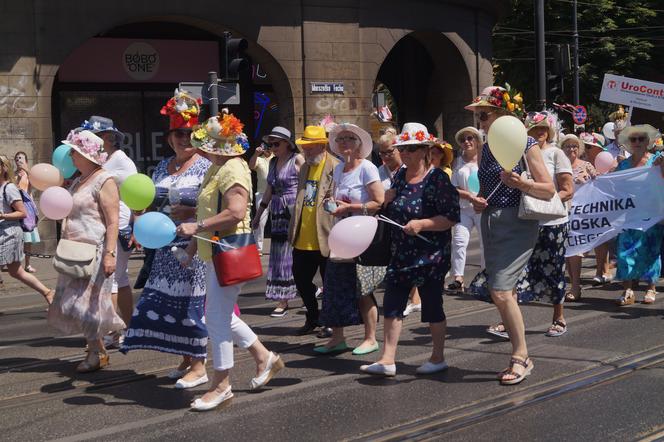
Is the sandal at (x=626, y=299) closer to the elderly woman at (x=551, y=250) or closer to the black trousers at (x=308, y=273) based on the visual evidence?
the elderly woman at (x=551, y=250)

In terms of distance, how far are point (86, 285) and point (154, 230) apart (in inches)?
51.5

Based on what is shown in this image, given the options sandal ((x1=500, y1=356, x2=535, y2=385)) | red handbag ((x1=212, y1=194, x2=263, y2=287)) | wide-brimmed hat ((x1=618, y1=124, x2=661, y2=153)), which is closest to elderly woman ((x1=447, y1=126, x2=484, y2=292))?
wide-brimmed hat ((x1=618, y1=124, x2=661, y2=153))

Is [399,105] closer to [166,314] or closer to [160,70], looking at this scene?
[160,70]

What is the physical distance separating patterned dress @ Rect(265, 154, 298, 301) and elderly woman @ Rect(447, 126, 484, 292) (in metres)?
2.04

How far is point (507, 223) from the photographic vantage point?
21.7ft

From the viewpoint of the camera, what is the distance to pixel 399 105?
26875 mm

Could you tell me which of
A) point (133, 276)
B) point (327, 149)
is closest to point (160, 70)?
point (133, 276)

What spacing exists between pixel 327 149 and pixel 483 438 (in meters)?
3.73

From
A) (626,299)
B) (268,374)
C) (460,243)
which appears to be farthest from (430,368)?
(460,243)

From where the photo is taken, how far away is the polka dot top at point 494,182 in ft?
21.8

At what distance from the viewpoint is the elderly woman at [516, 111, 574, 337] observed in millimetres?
8047

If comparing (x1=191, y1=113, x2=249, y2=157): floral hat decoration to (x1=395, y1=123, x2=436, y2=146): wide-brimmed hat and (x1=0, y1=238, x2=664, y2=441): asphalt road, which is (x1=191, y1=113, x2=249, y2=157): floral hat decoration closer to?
(x1=395, y1=123, x2=436, y2=146): wide-brimmed hat

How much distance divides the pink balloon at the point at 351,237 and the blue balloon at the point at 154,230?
1.07 metres

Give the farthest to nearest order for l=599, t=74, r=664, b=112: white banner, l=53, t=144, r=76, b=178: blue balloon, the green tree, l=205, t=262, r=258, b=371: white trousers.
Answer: the green tree, l=599, t=74, r=664, b=112: white banner, l=53, t=144, r=76, b=178: blue balloon, l=205, t=262, r=258, b=371: white trousers
